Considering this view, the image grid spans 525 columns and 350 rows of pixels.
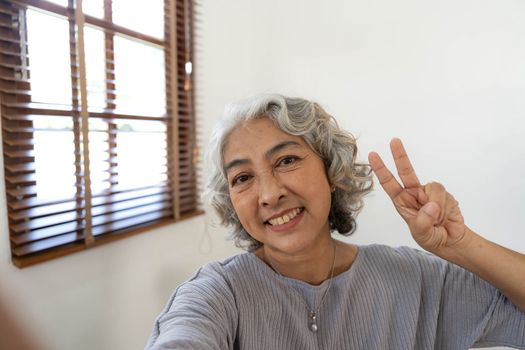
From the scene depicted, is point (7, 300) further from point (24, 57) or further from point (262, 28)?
point (262, 28)

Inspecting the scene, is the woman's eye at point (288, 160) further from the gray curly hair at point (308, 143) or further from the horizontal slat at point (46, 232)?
the horizontal slat at point (46, 232)

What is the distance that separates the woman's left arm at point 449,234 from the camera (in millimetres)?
1027

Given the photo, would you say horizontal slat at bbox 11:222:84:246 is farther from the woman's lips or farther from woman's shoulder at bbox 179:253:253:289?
the woman's lips

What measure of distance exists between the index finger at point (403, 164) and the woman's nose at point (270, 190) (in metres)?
0.31

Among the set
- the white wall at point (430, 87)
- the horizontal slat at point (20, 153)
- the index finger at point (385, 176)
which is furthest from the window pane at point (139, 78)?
the index finger at point (385, 176)

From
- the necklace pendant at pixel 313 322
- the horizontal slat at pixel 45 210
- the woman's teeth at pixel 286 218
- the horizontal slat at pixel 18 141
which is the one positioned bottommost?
the necklace pendant at pixel 313 322

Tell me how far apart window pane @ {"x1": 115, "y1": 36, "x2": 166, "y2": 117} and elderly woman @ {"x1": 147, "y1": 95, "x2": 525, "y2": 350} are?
3.20 feet

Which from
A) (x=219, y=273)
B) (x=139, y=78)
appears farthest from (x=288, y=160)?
(x=139, y=78)

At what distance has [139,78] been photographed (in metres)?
2.05

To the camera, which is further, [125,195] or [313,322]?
[125,195]

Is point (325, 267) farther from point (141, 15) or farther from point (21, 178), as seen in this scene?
point (141, 15)

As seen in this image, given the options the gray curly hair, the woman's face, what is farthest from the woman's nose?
the gray curly hair

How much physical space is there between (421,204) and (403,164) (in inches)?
4.9

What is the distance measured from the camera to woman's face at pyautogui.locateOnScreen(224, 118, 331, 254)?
1.08 meters
